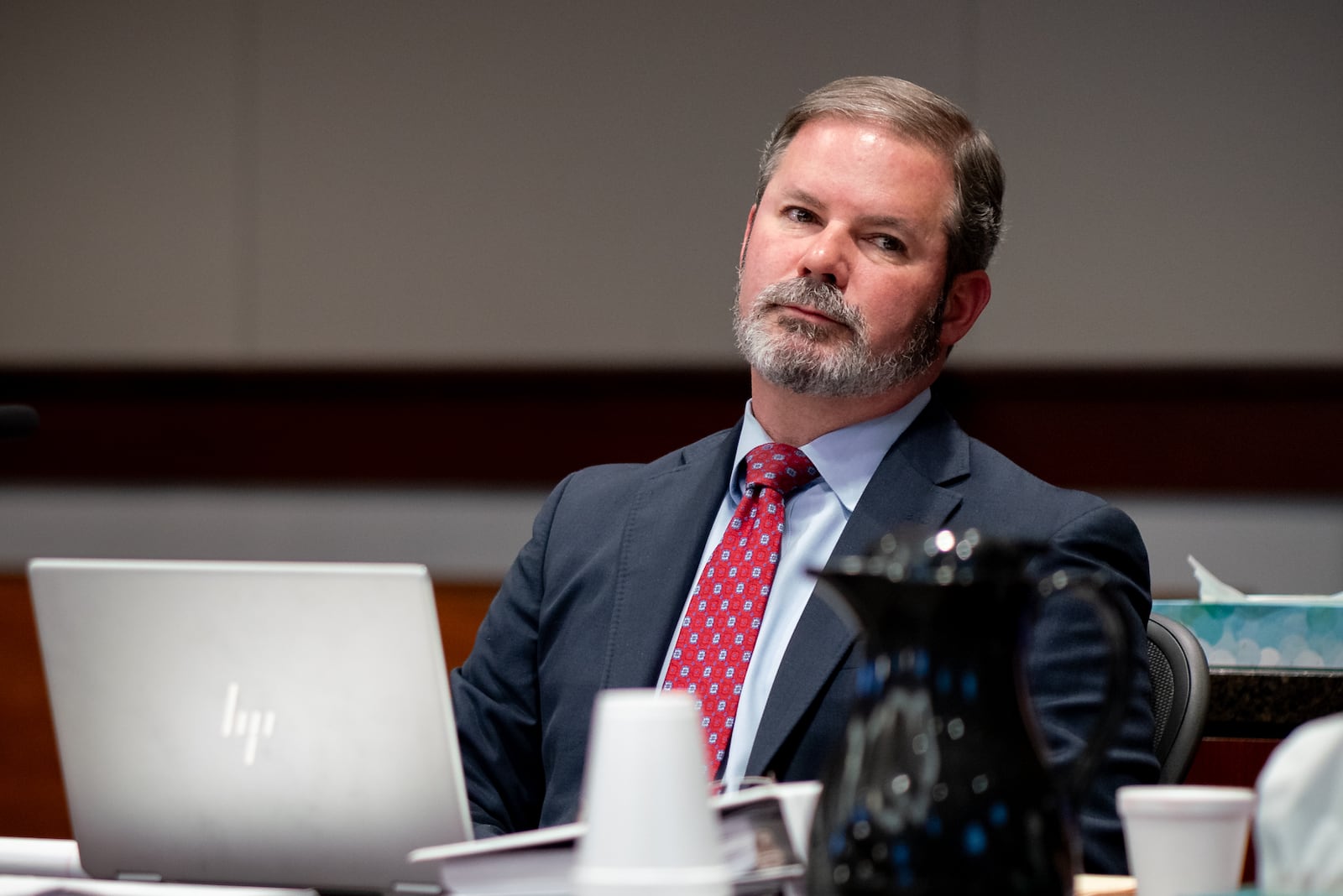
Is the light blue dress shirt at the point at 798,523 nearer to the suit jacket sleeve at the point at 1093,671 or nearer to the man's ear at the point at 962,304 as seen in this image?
the man's ear at the point at 962,304

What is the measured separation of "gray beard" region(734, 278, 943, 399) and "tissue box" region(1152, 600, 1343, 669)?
0.52 m

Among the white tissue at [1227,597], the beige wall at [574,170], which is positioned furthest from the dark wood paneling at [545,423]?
the white tissue at [1227,597]

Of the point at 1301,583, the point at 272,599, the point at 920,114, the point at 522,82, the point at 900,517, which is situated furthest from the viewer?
the point at 522,82

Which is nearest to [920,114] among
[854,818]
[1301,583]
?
[854,818]

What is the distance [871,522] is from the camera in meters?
1.63

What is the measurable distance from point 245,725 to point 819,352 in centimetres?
92

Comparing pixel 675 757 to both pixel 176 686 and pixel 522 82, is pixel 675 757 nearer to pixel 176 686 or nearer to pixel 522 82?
pixel 176 686

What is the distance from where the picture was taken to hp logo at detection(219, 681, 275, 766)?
103cm

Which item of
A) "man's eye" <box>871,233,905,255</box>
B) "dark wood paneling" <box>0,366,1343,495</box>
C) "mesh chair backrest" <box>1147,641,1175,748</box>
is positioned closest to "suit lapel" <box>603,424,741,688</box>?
"man's eye" <box>871,233,905,255</box>

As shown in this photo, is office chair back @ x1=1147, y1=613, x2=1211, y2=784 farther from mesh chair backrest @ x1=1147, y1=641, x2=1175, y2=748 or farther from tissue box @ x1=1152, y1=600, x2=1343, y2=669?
tissue box @ x1=1152, y1=600, x2=1343, y2=669

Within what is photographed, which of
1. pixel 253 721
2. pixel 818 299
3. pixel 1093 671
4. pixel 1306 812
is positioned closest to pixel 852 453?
pixel 818 299

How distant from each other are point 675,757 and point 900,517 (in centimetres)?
94

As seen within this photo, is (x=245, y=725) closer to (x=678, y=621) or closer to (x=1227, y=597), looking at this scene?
(x=678, y=621)

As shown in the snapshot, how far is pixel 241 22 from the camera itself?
11.9 feet
